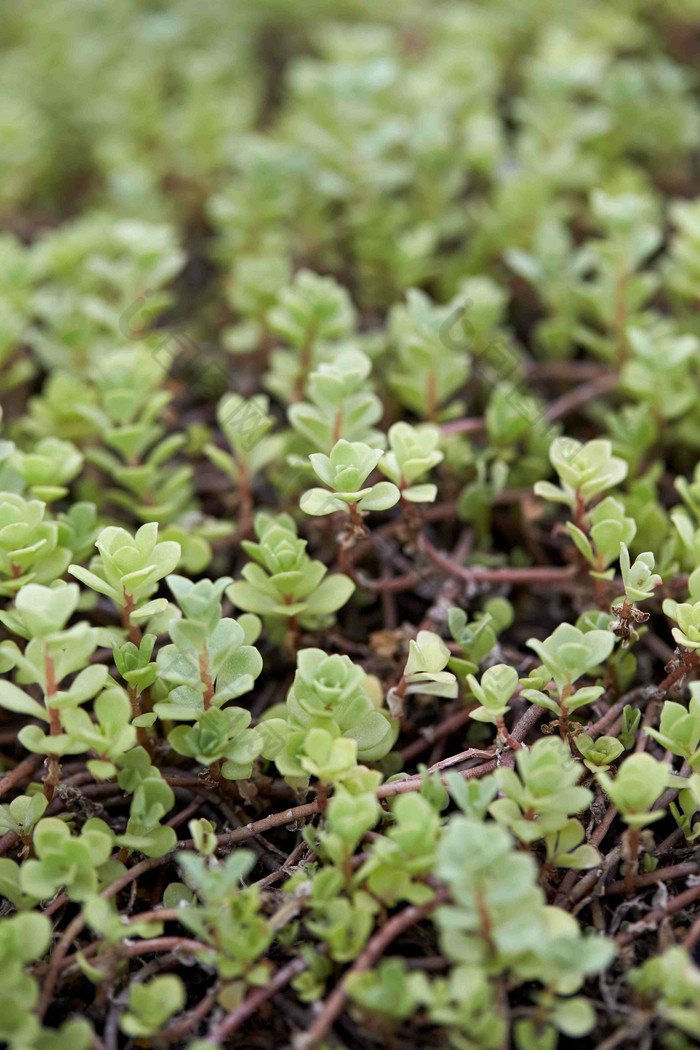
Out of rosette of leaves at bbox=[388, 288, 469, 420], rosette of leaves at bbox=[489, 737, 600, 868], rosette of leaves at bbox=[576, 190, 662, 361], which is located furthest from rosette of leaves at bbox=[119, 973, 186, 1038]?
rosette of leaves at bbox=[576, 190, 662, 361]

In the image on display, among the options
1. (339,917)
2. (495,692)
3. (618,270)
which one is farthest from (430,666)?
(618,270)

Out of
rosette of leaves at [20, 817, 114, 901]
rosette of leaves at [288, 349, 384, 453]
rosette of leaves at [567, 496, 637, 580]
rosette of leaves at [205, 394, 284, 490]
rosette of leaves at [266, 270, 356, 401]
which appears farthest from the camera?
rosette of leaves at [266, 270, 356, 401]

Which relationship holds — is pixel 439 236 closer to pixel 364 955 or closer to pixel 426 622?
pixel 426 622

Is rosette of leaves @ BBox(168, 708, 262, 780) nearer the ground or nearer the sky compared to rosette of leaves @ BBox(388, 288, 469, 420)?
nearer the ground

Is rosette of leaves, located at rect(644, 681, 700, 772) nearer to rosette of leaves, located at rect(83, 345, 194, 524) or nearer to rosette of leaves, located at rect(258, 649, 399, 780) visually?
rosette of leaves, located at rect(258, 649, 399, 780)

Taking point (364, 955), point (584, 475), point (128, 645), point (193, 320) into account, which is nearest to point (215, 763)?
A: point (128, 645)

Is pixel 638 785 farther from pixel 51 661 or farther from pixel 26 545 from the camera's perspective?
pixel 26 545

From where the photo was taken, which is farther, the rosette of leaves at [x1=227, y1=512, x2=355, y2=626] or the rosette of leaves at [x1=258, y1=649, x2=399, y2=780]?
the rosette of leaves at [x1=227, y1=512, x2=355, y2=626]
